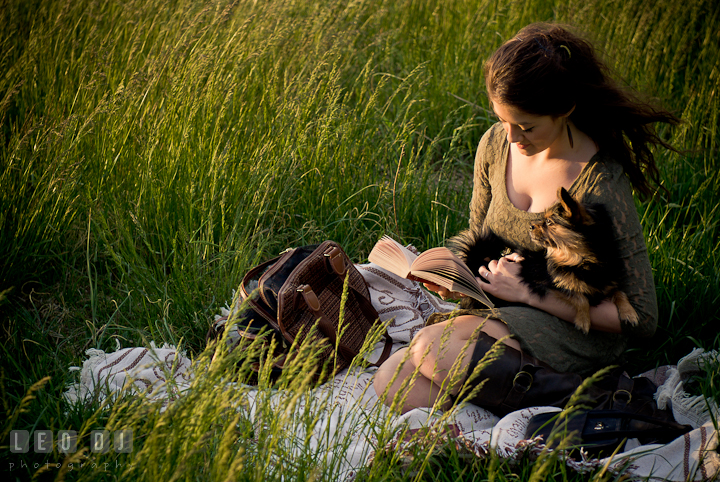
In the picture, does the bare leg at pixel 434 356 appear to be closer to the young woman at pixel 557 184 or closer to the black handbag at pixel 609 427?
the young woman at pixel 557 184

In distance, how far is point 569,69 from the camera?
2.17 m

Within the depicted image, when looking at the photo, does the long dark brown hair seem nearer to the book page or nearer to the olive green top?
the olive green top

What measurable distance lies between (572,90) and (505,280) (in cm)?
88

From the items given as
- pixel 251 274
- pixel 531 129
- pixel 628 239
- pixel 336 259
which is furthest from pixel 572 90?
pixel 251 274

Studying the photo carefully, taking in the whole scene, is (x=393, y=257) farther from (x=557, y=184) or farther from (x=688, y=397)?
(x=688, y=397)

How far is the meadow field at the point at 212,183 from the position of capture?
8.83ft

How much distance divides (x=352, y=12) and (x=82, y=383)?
440 cm

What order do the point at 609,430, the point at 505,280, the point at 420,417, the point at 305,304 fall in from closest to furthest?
the point at 609,430 < the point at 420,417 < the point at 505,280 < the point at 305,304

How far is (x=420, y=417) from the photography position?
7.04 feet

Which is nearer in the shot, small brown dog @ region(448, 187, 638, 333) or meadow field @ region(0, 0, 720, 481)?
small brown dog @ region(448, 187, 638, 333)

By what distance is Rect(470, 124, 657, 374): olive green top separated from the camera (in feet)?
7.21

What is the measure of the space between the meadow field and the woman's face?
596 millimetres

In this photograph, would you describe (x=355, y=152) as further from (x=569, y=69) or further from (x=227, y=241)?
(x=569, y=69)

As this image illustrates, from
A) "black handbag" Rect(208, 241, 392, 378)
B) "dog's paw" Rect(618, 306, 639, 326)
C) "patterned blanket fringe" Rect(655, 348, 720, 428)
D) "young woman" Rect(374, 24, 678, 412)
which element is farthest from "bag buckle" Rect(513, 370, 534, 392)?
"black handbag" Rect(208, 241, 392, 378)
